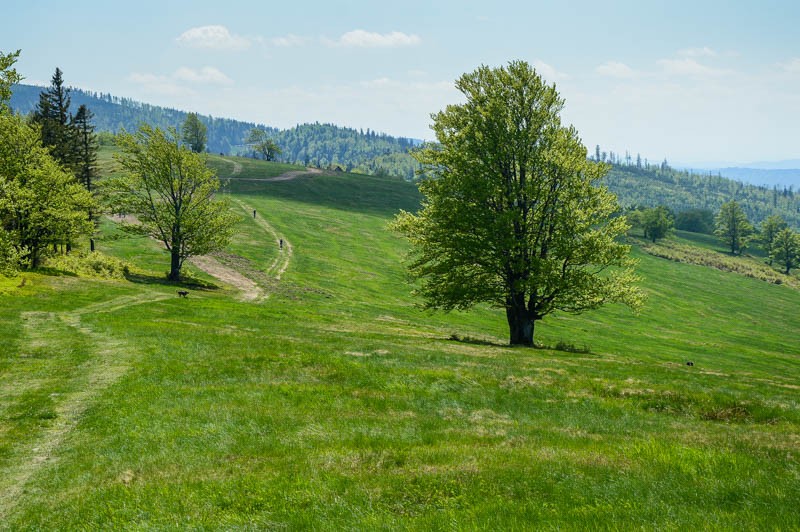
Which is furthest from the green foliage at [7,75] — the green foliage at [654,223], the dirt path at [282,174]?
the green foliage at [654,223]

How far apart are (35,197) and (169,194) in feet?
45.8

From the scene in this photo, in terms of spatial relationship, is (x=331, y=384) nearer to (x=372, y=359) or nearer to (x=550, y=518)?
(x=372, y=359)

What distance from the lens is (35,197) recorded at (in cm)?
4631

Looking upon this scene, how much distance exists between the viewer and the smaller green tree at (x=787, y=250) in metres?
165

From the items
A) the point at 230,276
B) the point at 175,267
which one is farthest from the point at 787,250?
the point at 175,267

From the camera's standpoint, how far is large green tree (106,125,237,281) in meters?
55.9

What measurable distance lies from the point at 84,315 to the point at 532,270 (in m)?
31.5

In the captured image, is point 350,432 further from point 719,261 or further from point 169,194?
point 719,261

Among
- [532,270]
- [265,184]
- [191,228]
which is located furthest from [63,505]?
[265,184]

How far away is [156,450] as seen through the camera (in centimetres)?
1227

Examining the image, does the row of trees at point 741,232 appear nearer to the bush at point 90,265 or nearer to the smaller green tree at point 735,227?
the smaller green tree at point 735,227

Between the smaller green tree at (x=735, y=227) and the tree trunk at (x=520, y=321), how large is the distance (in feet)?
617

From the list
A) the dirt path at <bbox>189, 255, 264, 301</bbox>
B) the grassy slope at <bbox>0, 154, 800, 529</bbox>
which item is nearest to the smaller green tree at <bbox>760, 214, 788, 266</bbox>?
the dirt path at <bbox>189, 255, 264, 301</bbox>

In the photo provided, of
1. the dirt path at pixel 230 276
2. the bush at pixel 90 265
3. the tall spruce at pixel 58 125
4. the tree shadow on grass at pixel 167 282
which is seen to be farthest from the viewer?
the tall spruce at pixel 58 125
